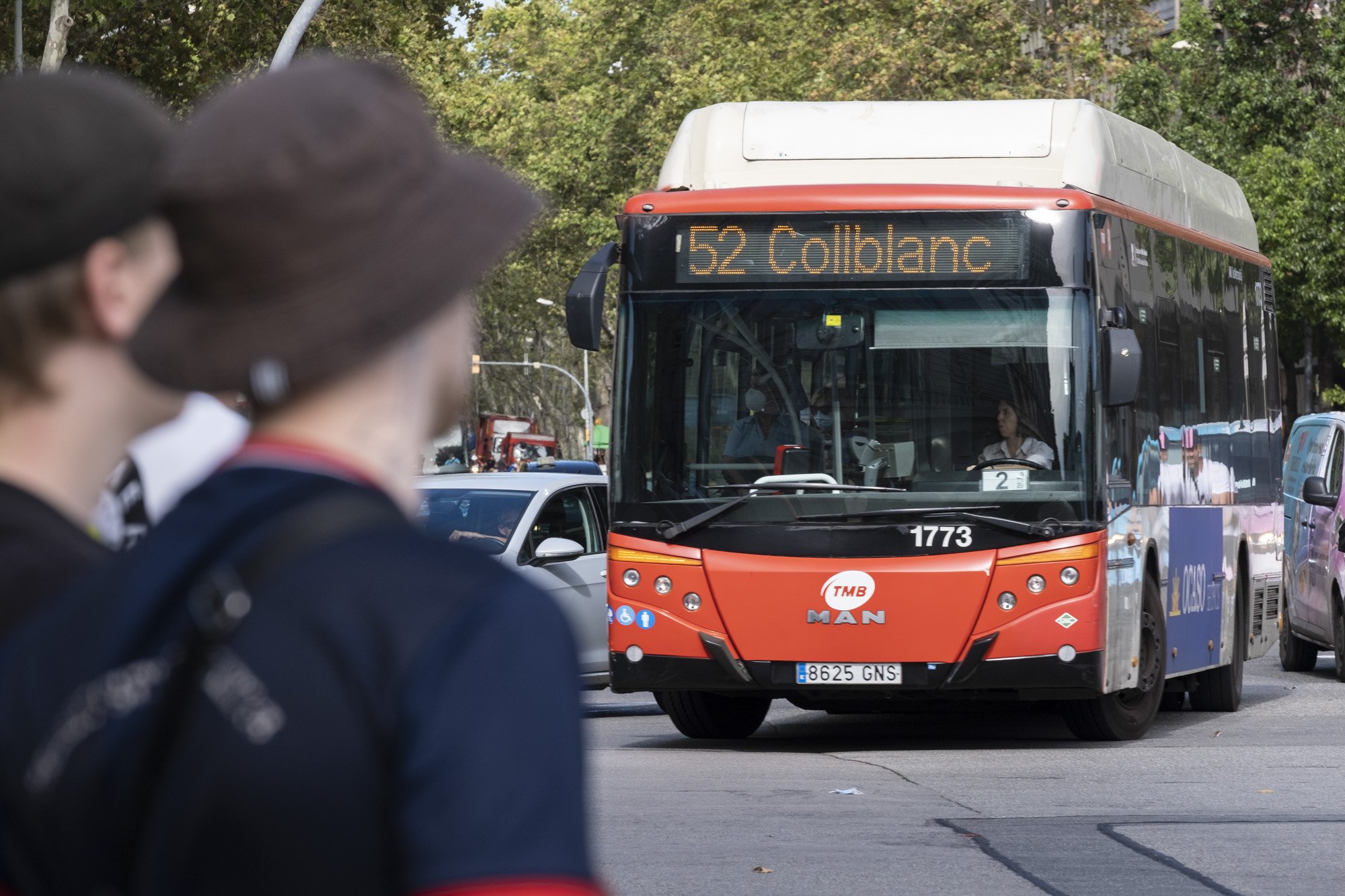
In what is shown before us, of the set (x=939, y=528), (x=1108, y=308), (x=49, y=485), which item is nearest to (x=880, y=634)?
(x=939, y=528)

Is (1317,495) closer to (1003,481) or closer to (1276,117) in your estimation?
(1003,481)

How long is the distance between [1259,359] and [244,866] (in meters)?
15.3

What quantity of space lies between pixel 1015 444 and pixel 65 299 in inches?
376

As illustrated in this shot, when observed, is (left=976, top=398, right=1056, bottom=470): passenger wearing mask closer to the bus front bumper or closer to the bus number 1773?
the bus number 1773

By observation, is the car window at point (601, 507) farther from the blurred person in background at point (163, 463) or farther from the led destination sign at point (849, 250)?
the blurred person in background at point (163, 463)

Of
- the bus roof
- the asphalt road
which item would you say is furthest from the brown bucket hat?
the bus roof

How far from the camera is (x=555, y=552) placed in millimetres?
14180

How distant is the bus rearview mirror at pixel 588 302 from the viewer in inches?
439

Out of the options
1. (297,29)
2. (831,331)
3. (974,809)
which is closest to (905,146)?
(831,331)

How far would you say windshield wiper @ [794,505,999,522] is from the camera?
11250mm

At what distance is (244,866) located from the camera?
1.48 m

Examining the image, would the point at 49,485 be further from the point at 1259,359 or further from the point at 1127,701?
the point at 1259,359

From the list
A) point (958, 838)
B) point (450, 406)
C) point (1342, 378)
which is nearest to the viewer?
point (450, 406)

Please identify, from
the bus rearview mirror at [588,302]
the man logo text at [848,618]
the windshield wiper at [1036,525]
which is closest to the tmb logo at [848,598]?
the man logo text at [848,618]
